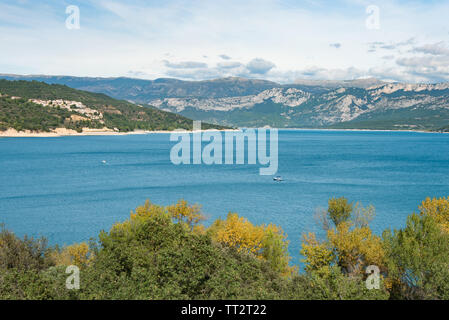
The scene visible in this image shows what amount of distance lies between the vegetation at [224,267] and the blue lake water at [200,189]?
13.2m

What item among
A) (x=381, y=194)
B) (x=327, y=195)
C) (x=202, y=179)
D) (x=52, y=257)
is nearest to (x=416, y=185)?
(x=381, y=194)

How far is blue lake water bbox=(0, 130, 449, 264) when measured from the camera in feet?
206

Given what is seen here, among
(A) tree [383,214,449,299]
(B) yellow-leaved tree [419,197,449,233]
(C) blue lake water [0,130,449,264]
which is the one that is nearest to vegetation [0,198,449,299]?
(A) tree [383,214,449,299]

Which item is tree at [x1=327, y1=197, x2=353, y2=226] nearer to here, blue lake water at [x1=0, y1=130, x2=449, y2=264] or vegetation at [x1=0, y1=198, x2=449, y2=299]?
blue lake water at [x1=0, y1=130, x2=449, y2=264]

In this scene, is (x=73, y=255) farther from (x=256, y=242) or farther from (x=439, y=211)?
(x=439, y=211)

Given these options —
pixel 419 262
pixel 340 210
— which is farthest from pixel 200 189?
pixel 419 262

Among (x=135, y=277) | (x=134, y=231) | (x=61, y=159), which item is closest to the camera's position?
(x=135, y=277)

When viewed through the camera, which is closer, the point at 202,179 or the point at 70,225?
the point at 70,225

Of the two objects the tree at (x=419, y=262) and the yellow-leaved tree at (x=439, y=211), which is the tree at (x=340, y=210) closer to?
the yellow-leaved tree at (x=439, y=211)

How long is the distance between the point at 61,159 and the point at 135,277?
4991 inches

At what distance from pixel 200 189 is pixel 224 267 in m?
64.7

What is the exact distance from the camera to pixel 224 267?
26578mm

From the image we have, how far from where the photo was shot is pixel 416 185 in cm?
9562

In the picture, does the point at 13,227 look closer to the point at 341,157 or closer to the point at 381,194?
the point at 381,194
